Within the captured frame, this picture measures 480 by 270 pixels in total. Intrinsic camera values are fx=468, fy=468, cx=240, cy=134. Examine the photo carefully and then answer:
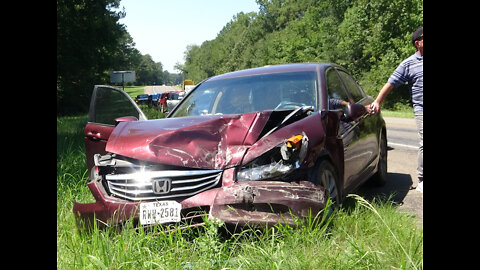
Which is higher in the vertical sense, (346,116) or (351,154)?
(346,116)

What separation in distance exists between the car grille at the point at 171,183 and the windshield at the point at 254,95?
131 cm

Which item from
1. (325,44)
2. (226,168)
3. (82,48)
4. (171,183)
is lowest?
(171,183)

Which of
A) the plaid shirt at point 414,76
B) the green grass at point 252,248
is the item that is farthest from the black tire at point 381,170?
the green grass at point 252,248

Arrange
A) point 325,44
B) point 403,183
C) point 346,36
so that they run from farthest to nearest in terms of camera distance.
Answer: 1. point 325,44
2. point 346,36
3. point 403,183

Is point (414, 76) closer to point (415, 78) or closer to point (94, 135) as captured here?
point (415, 78)

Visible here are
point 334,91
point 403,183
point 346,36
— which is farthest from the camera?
point 346,36

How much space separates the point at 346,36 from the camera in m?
43.7

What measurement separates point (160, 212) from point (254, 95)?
183 cm

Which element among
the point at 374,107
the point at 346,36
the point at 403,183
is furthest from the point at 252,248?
the point at 346,36

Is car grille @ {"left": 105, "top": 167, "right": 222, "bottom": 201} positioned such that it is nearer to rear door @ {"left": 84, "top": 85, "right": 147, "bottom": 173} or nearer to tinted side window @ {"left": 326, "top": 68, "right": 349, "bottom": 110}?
rear door @ {"left": 84, "top": 85, "right": 147, "bottom": 173}

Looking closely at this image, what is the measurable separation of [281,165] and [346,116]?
4.15 ft
